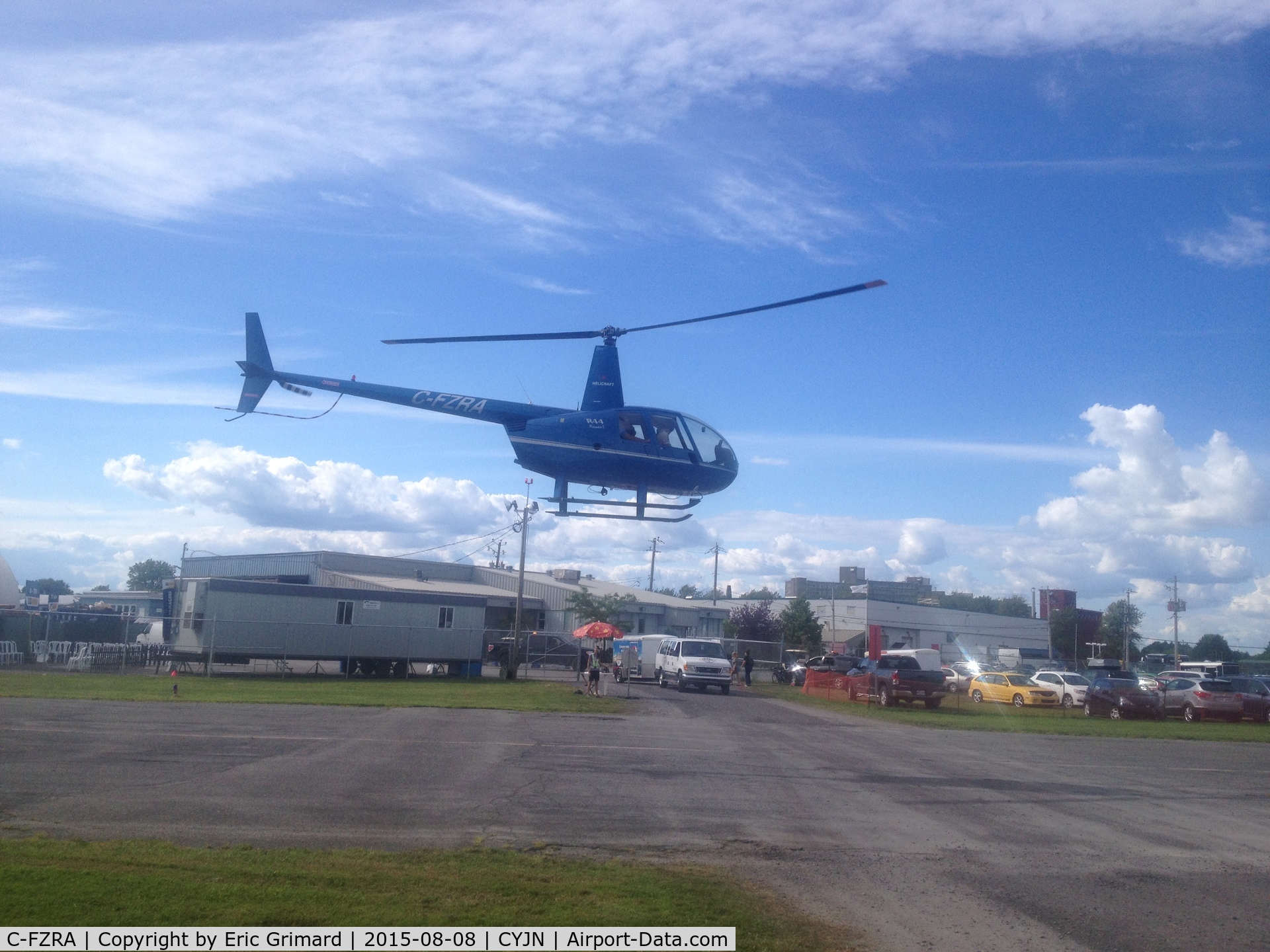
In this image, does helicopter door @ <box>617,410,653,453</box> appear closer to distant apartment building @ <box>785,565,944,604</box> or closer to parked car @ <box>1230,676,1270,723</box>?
parked car @ <box>1230,676,1270,723</box>

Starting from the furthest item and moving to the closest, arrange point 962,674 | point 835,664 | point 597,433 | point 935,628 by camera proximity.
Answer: point 935,628 → point 962,674 → point 835,664 → point 597,433

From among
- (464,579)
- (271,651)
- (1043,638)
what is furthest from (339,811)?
(1043,638)

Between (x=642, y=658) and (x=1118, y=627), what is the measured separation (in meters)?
70.8

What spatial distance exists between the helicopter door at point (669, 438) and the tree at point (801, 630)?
47527 mm

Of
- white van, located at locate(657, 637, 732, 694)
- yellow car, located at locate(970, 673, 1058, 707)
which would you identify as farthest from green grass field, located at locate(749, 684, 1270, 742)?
white van, located at locate(657, 637, 732, 694)

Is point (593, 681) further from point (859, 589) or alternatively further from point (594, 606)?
point (859, 589)

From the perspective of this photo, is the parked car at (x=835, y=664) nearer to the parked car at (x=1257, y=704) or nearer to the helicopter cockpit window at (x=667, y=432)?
the parked car at (x=1257, y=704)

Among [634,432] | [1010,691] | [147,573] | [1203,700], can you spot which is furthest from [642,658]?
[147,573]

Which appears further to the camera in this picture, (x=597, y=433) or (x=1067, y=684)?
(x=1067, y=684)

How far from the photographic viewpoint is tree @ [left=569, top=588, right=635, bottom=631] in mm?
65625

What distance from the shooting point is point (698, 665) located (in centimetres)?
3659

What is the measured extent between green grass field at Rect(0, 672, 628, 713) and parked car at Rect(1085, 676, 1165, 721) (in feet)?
49.7

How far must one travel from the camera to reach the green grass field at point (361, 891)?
5.82 metres

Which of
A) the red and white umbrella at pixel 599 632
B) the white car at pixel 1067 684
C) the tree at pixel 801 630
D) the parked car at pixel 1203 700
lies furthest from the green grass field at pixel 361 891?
the tree at pixel 801 630
